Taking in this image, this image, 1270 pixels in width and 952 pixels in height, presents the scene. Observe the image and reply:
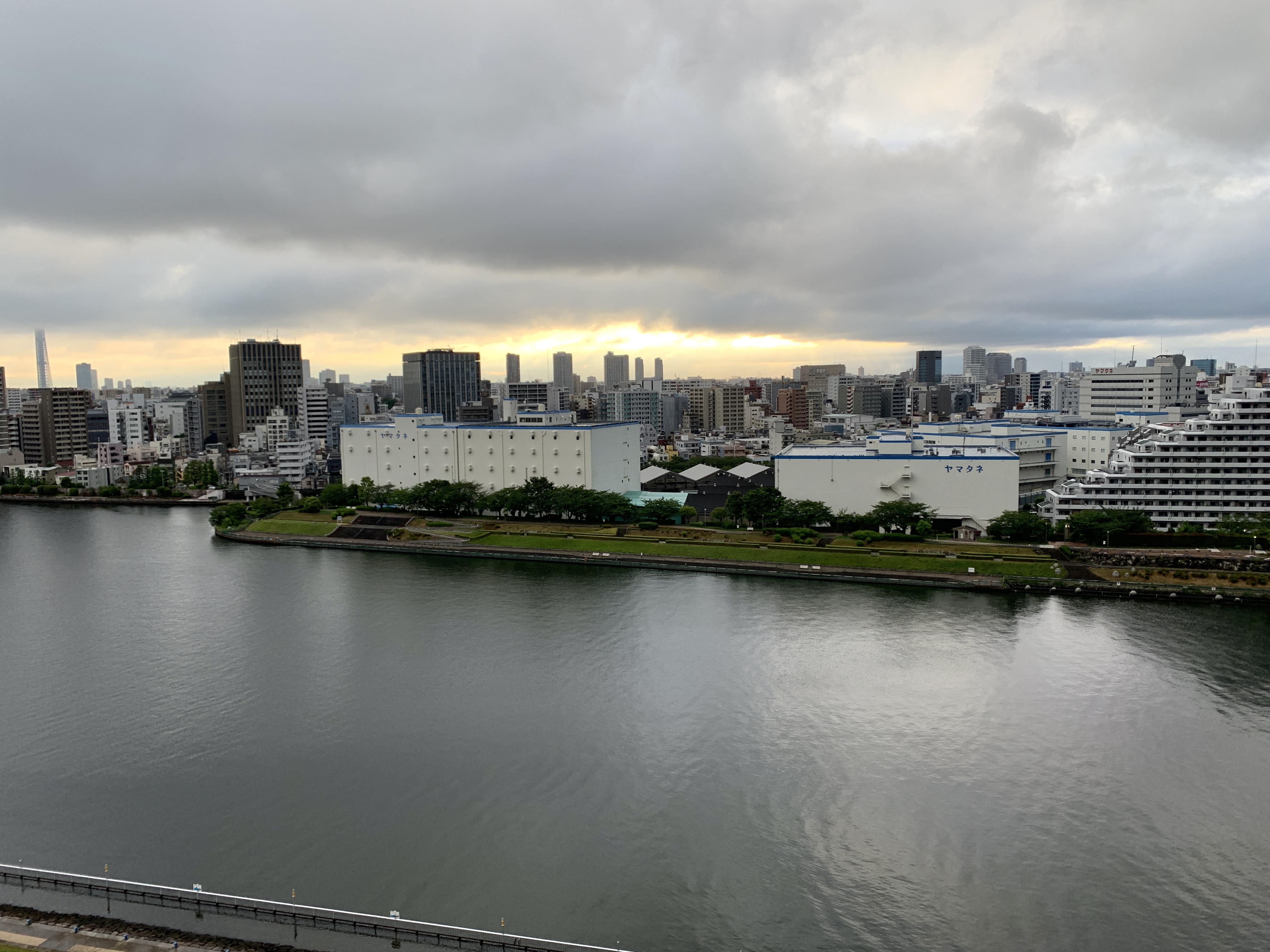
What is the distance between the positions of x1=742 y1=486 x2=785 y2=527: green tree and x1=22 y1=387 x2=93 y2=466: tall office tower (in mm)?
33641

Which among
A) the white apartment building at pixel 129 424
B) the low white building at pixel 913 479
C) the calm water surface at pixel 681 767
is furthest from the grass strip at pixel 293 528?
the white apartment building at pixel 129 424

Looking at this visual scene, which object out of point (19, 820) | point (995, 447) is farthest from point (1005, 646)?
point (19, 820)

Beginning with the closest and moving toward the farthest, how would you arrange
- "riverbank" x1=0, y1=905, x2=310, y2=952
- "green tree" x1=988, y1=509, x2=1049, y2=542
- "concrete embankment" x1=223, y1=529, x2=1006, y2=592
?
"riverbank" x1=0, y1=905, x2=310, y2=952, "concrete embankment" x1=223, y1=529, x2=1006, y2=592, "green tree" x1=988, y1=509, x2=1049, y2=542

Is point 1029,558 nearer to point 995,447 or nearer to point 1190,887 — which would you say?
point 995,447

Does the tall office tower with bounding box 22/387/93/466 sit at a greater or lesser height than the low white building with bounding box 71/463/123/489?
greater

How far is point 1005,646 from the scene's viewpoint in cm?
1225

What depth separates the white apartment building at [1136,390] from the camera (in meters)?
33.0

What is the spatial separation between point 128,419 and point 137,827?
128 feet

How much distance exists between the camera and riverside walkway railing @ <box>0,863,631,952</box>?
5.73 m

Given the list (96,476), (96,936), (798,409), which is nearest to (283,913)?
(96,936)

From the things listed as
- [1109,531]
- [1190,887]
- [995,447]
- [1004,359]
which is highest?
[1004,359]

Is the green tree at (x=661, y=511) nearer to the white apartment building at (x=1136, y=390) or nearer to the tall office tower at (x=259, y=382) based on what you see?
the white apartment building at (x=1136, y=390)

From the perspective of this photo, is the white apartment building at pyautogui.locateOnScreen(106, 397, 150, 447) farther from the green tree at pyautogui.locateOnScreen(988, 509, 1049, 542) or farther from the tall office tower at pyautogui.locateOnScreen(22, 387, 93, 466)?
the green tree at pyautogui.locateOnScreen(988, 509, 1049, 542)

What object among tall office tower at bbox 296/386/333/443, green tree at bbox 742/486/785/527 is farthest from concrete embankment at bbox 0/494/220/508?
green tree at bbox 742/486/785/527
